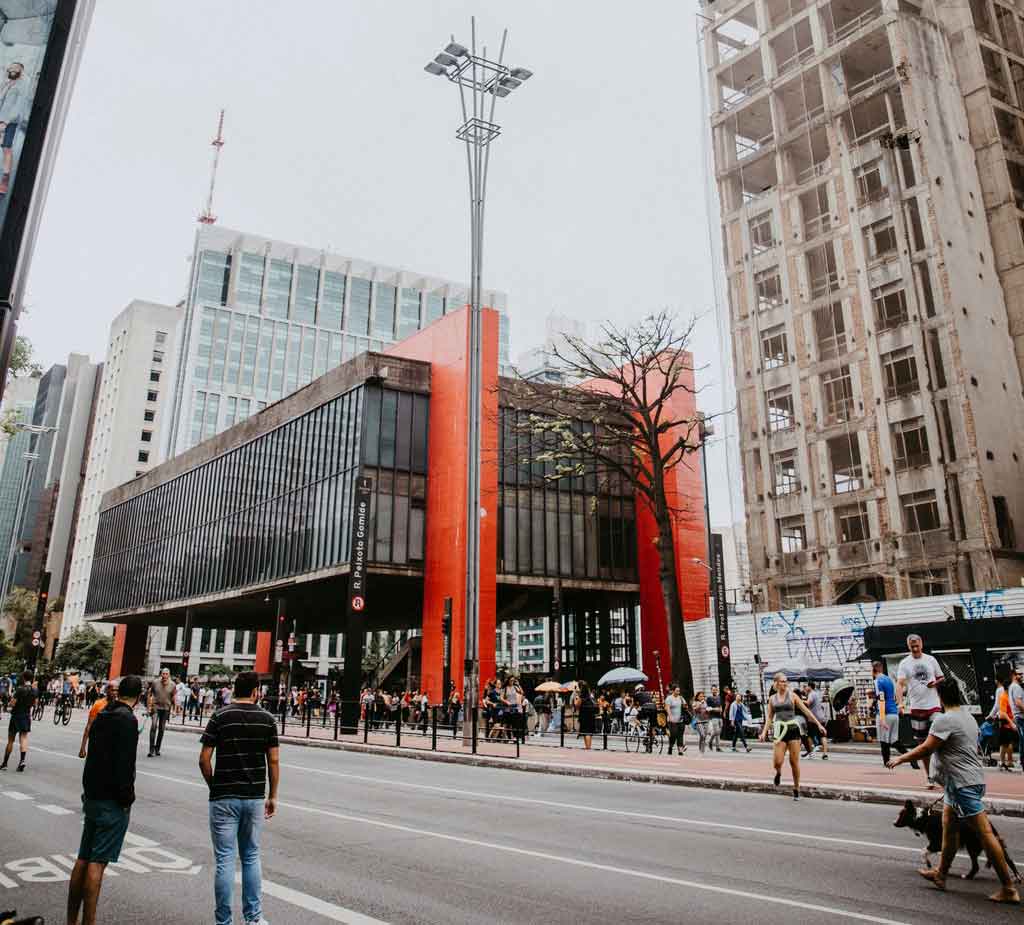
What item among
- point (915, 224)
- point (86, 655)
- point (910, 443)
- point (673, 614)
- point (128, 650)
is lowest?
point (673, 614)

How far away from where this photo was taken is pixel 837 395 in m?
41.2

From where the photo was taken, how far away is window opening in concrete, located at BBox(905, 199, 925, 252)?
127 ft

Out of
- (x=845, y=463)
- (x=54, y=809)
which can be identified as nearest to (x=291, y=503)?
(x=845, y=463)

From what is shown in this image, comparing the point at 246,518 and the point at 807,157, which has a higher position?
the point at 807,157

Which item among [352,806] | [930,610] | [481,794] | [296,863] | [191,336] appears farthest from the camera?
[191,336]

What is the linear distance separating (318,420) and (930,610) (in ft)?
92.7

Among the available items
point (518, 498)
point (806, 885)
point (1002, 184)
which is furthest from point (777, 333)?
point (806, 885)

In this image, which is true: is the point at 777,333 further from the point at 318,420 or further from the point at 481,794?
the point at 481,794

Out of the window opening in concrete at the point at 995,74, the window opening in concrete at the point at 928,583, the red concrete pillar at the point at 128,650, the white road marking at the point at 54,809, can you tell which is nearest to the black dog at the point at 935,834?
the white road marking at the point at 54,809

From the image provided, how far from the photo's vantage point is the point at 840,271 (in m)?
41.3

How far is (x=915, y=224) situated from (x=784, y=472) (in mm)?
13463

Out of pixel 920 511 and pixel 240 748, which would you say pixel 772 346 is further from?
pixel 240 748

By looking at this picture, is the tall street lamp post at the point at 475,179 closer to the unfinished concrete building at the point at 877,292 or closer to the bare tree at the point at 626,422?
the bare tree at the point at 626,422

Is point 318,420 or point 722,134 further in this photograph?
point 722,134
